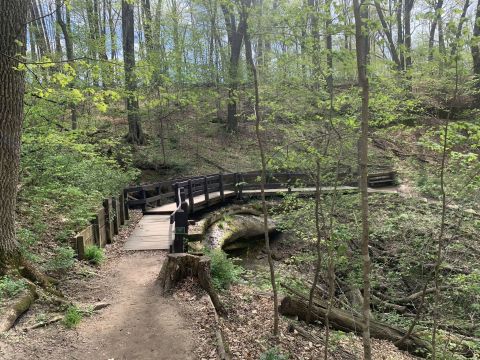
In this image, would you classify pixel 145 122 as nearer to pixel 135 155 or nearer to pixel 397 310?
pixel 135 155

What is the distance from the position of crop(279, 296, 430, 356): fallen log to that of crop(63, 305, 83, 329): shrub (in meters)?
3.49

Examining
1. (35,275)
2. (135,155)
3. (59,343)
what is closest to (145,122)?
(135,155)

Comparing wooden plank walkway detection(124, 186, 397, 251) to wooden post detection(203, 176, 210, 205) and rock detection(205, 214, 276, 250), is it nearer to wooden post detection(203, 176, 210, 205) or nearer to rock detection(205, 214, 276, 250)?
wooden post detection(203, 176, 210, 205)

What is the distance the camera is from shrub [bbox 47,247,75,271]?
6.47m

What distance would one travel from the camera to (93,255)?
25.7 ft

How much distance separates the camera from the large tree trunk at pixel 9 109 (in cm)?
517

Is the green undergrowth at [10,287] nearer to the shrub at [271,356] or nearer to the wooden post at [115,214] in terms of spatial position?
the shrub at [271,356]

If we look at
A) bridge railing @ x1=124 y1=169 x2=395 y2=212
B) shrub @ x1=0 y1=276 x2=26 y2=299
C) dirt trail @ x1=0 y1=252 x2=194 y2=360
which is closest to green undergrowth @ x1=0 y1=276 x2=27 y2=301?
shrub @ x1=0 y1=276 x2=26 y2=299

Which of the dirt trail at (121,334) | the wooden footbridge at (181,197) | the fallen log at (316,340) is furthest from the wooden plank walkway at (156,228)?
the fallen log at (316,340)

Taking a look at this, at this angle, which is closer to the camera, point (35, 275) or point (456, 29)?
point (456, 29)

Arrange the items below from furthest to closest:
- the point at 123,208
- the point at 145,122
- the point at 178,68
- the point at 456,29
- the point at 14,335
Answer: the point at 145,122
the point at 178,68
the point at 123,208
the point at 456,29
the point at 14,335

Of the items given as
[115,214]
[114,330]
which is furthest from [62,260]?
[115,214]

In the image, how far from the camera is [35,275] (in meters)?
5.59

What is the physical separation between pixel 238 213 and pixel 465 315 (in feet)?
26.0
